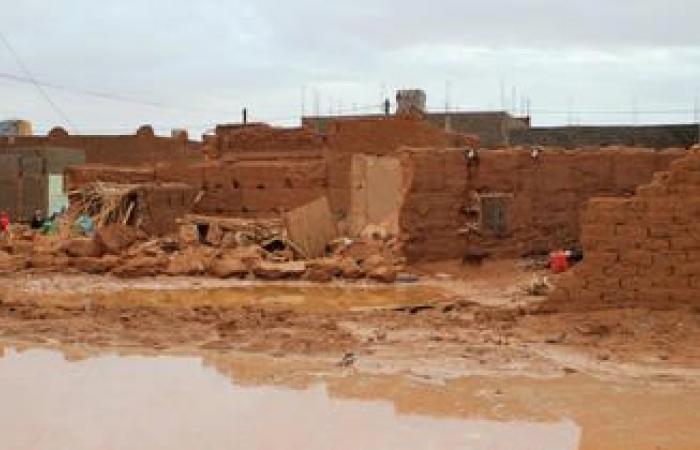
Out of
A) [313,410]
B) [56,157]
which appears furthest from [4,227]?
[313,410]

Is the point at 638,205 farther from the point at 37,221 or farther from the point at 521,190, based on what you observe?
the point at 37,221

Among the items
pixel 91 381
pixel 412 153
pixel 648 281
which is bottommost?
pixel 91 381

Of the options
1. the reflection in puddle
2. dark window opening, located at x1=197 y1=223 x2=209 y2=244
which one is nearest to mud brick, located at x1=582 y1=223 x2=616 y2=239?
the reflection in puddle

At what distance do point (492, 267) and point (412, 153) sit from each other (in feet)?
6.87

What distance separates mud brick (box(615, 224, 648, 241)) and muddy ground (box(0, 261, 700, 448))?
0.80 metres

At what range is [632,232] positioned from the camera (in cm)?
1093

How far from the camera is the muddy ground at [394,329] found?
30.2 feet

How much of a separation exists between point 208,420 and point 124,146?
24855 mm

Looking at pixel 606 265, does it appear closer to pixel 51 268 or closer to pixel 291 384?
pixel 291 384

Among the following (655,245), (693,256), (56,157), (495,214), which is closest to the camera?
(693,256)

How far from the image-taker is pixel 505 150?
15.7 meters

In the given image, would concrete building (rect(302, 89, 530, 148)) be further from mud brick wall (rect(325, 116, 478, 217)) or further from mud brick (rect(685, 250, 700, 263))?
mud brick (rect(685, 250, 700, 263))

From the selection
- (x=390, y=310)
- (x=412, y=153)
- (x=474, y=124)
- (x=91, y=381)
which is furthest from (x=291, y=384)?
(x=474, y=124)

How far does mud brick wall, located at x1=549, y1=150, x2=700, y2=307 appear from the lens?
10.8 meters
